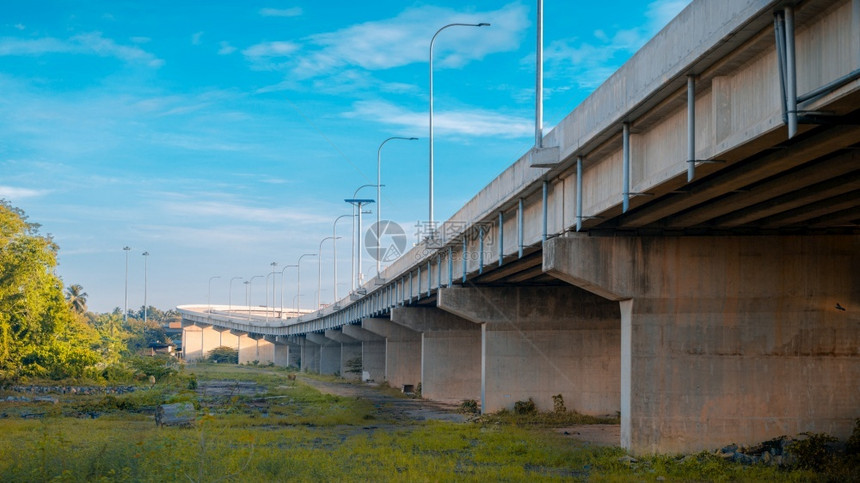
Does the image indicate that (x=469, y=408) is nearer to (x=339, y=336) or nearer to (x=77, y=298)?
(x=339, y=336)

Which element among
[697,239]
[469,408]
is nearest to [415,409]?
[469,408]

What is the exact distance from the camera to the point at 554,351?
3462 cm

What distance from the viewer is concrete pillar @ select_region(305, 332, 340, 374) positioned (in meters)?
105

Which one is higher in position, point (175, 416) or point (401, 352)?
point (401, 352)

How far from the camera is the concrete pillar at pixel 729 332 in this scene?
803 inches

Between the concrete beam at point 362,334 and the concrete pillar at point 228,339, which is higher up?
the concrete beam at point 362,334

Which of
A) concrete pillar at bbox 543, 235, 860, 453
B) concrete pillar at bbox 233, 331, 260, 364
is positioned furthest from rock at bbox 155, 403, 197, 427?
concrete pillar at bbox 233, 331, 260, 364

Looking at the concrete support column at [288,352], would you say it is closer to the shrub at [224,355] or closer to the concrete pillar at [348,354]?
the shrub at [224,355]

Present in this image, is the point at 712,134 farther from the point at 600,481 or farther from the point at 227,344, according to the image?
the point at 227,344

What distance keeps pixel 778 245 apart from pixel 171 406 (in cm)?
1787

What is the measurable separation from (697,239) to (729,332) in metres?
2.19

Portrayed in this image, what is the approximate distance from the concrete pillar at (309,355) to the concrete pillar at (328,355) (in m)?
6.44

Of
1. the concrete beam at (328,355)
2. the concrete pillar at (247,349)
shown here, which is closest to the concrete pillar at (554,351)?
the concrete beam at (328,355)

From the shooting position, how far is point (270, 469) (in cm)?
1825
